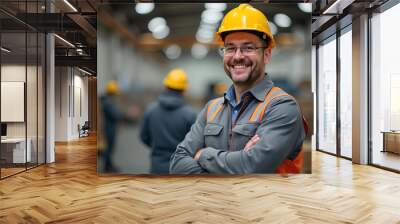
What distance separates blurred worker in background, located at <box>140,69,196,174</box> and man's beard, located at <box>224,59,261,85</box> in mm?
923

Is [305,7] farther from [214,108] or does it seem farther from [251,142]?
[251,142]

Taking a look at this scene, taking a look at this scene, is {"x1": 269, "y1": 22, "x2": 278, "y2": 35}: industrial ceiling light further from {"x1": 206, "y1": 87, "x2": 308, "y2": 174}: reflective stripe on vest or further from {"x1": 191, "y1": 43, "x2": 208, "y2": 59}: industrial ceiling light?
{"x1": 191, "y1": 43, "x2": 208, "y2": 59}: industrial ceiling light

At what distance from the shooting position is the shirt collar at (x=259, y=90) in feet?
14.9

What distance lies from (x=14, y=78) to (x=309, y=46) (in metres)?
4.87

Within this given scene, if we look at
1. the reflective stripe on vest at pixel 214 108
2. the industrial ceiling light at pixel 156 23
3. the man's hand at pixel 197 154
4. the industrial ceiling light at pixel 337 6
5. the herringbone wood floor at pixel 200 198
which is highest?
the industrial ceiling light at pixel 337 6

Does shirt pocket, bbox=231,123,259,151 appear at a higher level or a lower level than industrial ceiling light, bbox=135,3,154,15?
lower

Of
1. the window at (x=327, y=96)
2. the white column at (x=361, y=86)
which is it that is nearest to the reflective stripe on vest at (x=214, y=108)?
the white column at (x=361, y=86)

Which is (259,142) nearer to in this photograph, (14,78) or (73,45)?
(14,78)

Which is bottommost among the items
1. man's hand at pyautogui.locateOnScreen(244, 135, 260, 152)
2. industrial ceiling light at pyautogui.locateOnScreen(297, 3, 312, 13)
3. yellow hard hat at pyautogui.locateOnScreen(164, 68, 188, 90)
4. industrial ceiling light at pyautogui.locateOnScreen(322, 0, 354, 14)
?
man's hand at pyautogui.locateOnScreen(244, 135, 260, 152)

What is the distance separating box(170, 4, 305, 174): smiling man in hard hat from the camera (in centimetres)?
446

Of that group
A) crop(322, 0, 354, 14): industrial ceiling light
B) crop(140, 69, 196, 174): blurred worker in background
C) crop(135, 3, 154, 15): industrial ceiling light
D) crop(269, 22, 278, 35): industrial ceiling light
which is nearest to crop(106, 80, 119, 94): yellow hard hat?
crop(140, 69, 196, 174): blurred worker in background

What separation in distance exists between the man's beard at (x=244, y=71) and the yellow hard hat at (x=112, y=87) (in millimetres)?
1720

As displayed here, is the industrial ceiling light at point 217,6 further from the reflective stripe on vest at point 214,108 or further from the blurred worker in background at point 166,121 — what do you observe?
the reflective stripe on vest at point 214,108

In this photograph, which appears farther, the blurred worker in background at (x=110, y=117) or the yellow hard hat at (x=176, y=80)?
the blurred worker in background at (x=110, y=117)
